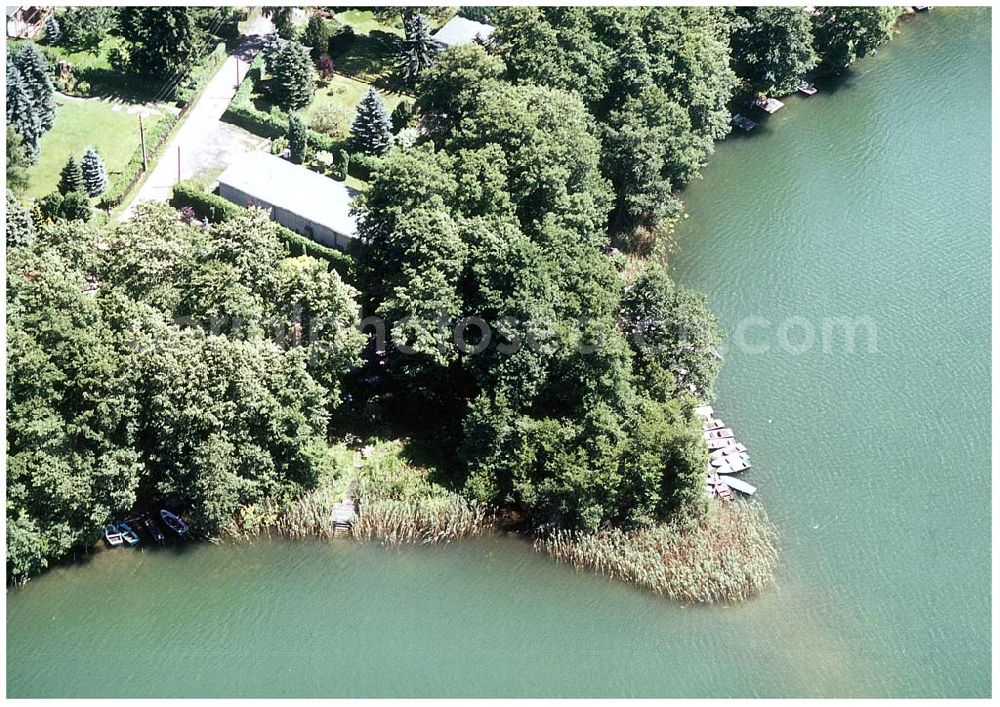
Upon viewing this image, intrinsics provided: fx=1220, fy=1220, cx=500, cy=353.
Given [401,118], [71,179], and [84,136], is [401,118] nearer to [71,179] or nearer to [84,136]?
[84,136]

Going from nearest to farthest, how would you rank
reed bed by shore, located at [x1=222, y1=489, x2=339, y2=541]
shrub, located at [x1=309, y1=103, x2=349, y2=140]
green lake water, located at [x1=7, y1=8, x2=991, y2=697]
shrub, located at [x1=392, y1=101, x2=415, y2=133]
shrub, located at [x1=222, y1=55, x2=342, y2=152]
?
1. green lake water, located at [x1=7, y1=8, x2=991, y2=697]
2. reed bed by shore, located at [x1=222, y1=489, x2=339, y2=541]
3. shrub, located at [x1=222, y1=55, x2=342, y2=152]
4. shrub, located at [x1=309, y1=103, x2=349, y2=140]
5. shrub, located at [x1=392, y1=101, x2=415, y2=133]

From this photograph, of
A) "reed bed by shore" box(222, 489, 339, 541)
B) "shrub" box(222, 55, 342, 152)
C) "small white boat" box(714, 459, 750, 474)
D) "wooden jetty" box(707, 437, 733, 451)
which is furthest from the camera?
"shrub" box(222, 55, 342, 152)

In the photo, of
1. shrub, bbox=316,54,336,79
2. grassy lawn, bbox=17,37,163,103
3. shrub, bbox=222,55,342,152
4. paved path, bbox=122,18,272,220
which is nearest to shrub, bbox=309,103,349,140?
shrub, bbox=222,55,342,152

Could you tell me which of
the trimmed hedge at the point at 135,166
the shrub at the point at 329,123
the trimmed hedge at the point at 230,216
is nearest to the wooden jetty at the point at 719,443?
the trimmed hedge at the point at 230,216

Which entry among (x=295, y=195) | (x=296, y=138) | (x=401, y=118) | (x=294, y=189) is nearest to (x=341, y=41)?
(x=401, y=118)

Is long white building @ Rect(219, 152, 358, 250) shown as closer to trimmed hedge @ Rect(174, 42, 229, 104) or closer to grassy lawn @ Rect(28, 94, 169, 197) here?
grassy lawn @ Rect(28, 94, 169, 197)

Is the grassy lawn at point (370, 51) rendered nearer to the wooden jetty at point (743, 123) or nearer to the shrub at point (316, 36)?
the shrub at point (316, 36)

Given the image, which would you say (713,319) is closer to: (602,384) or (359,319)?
(602,384)
